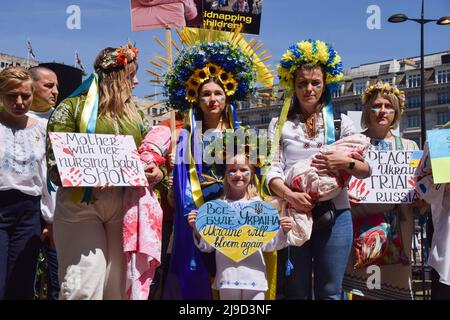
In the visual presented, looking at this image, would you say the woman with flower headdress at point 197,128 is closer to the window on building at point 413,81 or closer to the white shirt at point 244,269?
the white shirt at point 244,269

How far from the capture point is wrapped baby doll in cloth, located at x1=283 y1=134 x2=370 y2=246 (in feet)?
14.0

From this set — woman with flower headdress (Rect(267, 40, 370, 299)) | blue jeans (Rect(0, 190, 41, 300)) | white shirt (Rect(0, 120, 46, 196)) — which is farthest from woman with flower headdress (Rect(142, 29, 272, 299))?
blue jeans (Rect(0, 190, 41, 300))

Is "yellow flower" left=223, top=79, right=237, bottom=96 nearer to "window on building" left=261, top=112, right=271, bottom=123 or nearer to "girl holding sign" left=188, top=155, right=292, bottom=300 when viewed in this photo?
"girl holding sign" left=188, top=155, right=292, bottom=300

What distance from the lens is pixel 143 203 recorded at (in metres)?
4.08

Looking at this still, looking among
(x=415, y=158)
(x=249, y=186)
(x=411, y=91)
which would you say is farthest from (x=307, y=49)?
(x=411, y=91)

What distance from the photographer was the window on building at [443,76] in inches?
2682

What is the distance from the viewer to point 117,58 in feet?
13.9

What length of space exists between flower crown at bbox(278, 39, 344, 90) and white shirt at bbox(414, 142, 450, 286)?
2.80ft

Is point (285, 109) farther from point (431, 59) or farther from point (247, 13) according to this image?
point (431, 59)

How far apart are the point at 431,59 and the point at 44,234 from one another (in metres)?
75.3

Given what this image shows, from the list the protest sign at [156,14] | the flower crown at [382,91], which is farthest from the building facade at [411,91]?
the flower crown at [382,91]

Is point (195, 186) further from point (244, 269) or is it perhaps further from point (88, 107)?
point (88, 107)

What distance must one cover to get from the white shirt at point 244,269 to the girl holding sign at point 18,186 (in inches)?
47.6

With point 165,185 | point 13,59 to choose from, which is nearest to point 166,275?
point 165,185
